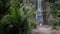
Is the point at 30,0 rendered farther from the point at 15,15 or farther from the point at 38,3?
the point at 15,15

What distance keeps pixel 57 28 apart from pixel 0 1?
5.73 meters

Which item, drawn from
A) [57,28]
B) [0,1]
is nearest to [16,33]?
[0,1]

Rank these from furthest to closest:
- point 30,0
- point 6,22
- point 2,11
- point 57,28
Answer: point 30,0 < point 57,28 < point 2,11 < point 6,22

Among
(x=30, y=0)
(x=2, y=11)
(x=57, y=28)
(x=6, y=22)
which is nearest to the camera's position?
(x=6, y=22)

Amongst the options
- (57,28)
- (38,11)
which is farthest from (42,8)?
(57,28)

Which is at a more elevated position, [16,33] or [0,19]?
[0,19]

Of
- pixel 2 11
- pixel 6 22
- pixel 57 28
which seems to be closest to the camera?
pixel 6 22

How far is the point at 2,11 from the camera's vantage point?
5336 millimetres

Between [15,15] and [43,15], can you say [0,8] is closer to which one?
[15,15]

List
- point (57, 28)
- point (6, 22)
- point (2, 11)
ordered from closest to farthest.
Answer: point (6, 22)
point (2, 11)
point (57, 28)

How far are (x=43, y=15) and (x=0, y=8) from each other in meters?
12.1

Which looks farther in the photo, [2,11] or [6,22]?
[2,11]

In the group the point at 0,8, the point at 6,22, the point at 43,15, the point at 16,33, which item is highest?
the point at 0,8

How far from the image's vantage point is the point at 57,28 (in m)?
10.2
